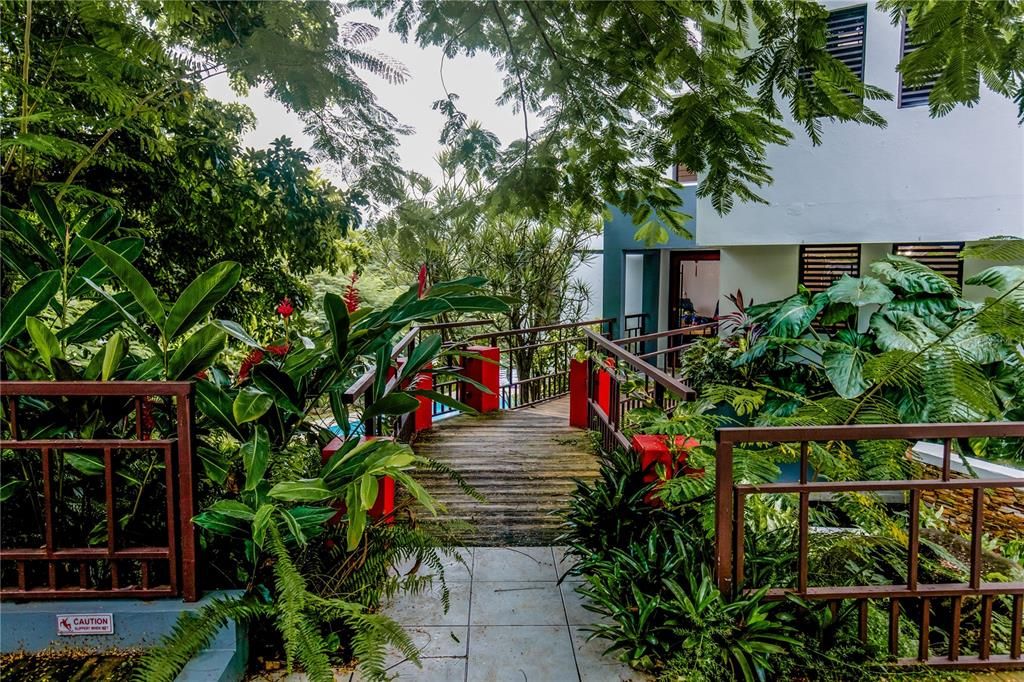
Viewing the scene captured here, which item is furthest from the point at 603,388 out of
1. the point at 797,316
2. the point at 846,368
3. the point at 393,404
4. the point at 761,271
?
the point at 393,404

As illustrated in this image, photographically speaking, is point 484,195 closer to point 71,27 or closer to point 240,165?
point 240,165

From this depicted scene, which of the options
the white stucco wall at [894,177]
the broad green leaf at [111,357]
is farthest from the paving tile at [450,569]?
the white stucco wall at [894,177]

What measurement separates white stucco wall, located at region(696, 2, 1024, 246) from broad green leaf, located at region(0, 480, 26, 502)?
5488 mm

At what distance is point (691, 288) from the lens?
986 cm

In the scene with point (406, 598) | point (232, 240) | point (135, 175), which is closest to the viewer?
point (406, 598)

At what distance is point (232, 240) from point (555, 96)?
8.01 ft

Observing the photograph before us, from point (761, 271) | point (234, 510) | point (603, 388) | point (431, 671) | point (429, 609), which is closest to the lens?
point (234, 510)

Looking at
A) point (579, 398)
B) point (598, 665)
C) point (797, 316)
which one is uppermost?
point (797, 316)

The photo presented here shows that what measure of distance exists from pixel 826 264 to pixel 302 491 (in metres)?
5.84

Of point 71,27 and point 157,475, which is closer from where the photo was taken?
point 157,475

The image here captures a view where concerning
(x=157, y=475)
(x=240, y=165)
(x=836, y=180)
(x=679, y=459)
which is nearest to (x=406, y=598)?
(x=157, y=475)

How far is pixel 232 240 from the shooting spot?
4152mm

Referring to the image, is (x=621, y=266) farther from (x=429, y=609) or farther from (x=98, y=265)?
(x=98, y=265)

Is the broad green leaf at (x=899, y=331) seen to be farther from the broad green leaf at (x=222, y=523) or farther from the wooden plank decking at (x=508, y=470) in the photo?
the broad green leaf at (x=222, y=523)
